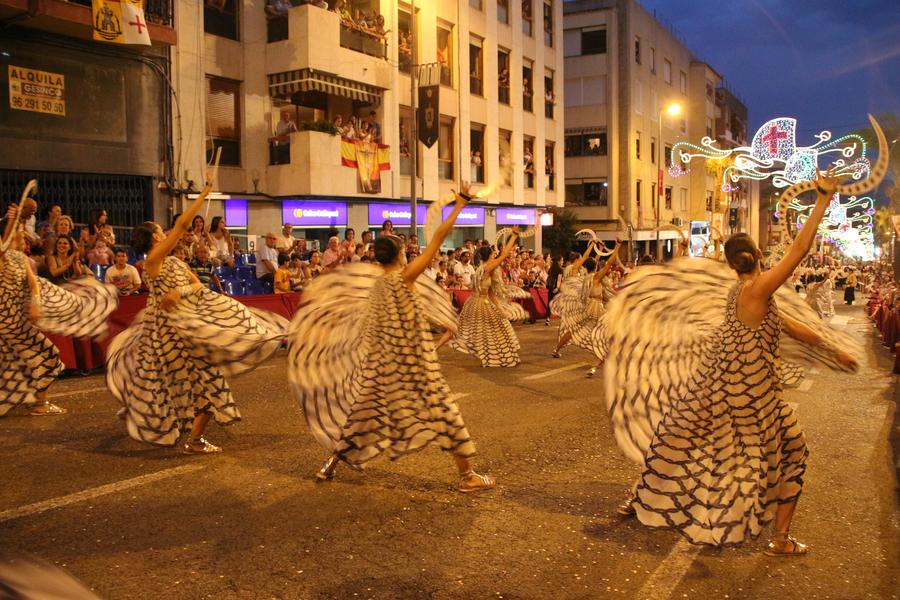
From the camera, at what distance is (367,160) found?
23578 mm

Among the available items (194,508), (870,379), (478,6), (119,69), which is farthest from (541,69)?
(194,508)

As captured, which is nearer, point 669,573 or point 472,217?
point 669,573

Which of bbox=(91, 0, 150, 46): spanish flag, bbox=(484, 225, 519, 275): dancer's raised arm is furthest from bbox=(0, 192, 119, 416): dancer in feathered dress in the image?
bbox=(91, 0, 150, 46): spanish flag

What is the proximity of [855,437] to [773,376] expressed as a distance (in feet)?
12.6

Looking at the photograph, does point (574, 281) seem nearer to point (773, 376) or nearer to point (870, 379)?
point (870, 379)

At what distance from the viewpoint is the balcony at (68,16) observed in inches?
587

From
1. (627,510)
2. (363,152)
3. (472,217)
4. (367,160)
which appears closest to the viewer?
(627,510)

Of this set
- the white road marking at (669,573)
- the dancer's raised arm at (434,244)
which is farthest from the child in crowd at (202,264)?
the white road marking at (669,573)

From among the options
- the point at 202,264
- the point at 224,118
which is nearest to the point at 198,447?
the point at 202,264

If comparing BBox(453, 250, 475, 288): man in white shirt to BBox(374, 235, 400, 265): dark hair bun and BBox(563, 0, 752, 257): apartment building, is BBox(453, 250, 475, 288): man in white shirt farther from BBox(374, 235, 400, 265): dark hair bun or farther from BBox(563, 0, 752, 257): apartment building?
BBox(563, 0, 752, 257): apartment building

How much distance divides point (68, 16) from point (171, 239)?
457 inches

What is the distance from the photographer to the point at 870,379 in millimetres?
11492

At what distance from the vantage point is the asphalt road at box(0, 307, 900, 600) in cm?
414

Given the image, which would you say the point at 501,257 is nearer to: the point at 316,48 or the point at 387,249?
the point at 387,249
